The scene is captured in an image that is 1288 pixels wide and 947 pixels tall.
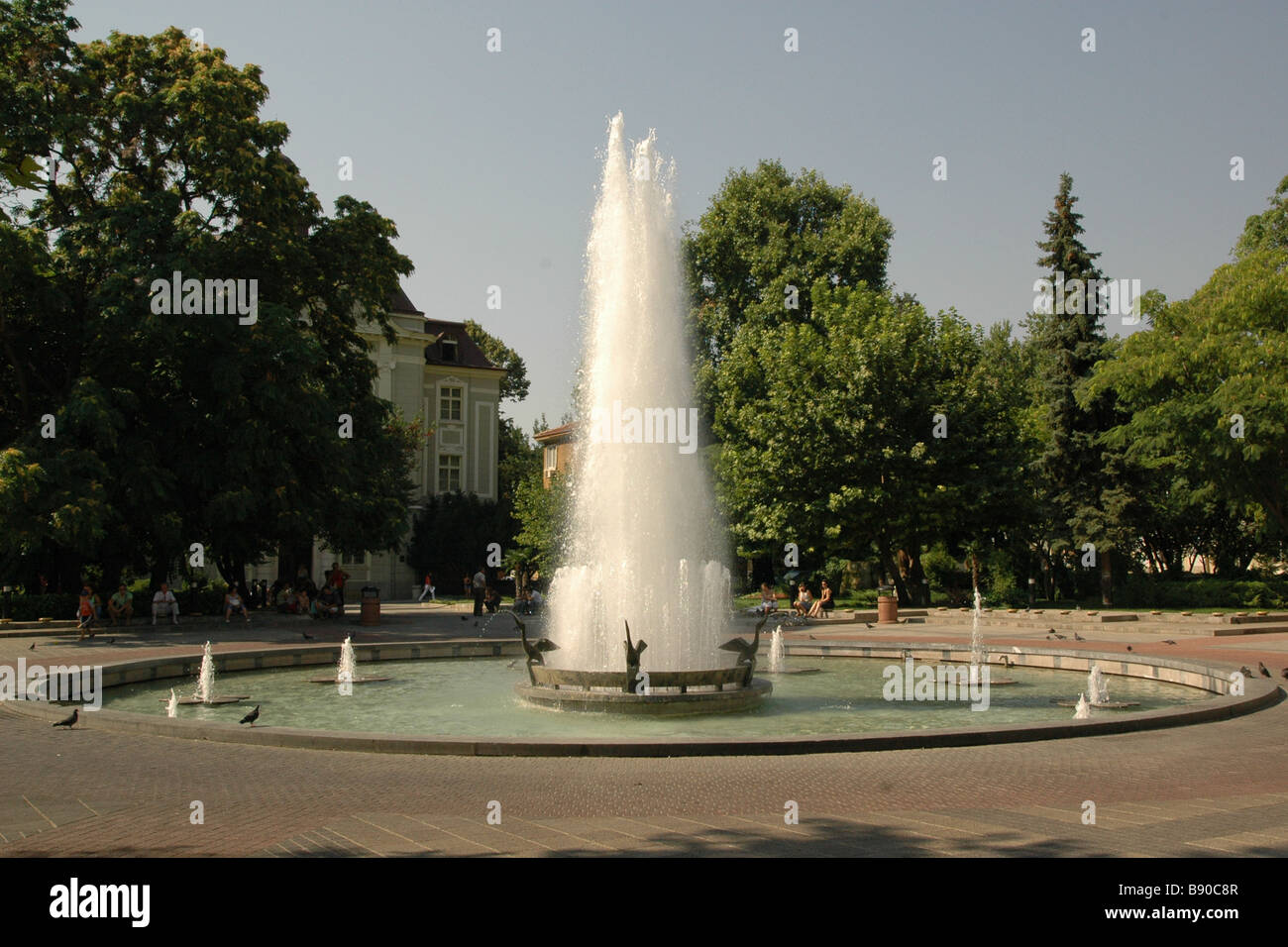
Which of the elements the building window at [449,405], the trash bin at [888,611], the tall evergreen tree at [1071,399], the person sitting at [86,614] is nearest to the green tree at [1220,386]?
the tall evergreen tree at [1071,399]

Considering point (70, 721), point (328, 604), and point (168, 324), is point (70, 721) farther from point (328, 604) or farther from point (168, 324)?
point (328, 604)

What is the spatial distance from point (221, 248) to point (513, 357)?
5879cm

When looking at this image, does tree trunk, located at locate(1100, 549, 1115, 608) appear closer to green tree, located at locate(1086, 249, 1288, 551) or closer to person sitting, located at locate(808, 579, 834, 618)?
green tree, located at locate(1086, 249, 1288, 551)

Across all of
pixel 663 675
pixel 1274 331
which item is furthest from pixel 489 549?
pixel 663 675

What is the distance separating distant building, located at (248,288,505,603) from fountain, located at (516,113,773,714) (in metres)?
42.5

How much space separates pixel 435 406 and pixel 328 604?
107ft

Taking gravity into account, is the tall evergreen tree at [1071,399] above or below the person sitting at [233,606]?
above

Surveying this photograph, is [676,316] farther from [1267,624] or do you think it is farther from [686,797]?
[1267,624]

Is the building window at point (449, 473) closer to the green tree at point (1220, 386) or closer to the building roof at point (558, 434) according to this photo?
the building roof at point (558, 434)

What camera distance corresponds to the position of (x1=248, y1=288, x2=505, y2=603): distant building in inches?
2446

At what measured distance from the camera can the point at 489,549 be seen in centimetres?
6131

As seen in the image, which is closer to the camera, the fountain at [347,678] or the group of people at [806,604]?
the fountain at [347,678]

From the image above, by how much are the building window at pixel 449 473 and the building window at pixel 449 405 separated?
2.48 metres

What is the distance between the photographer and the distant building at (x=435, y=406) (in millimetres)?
62125
